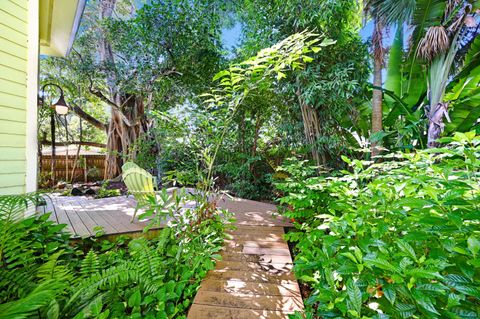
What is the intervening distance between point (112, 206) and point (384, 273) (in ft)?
15.1

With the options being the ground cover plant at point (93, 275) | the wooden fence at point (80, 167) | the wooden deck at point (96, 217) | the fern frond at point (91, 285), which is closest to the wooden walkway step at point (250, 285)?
the ground cover plant at point (93, 275)

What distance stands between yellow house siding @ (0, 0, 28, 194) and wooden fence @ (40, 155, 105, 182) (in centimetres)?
868

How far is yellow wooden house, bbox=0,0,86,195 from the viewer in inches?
80.7

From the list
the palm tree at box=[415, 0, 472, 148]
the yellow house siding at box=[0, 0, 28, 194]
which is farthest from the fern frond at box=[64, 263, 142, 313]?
the palm tree at box=[415, 0, 472, 148]

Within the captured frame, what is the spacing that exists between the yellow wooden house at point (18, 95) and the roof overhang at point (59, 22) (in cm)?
98

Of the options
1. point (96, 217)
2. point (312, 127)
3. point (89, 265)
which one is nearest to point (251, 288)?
point (89, 265)

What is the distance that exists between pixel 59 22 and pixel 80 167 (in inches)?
320

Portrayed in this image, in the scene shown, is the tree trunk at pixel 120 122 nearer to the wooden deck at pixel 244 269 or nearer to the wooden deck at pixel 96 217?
the wooden deck at pixel 96 217

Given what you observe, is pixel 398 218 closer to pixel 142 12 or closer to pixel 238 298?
pixel 238 298

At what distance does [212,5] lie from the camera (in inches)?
208

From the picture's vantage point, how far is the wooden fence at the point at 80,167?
382 inches

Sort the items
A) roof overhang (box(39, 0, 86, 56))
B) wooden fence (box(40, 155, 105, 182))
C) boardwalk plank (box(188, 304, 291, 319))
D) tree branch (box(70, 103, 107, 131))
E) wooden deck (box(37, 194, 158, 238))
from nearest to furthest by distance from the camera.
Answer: boardwalk plank (box(188, 304, 291, 319))
wooden deck (box(37, 194, 158, 238))
roof overhang (box(39, 0, 86, 56))
tree branch (box(70, 103, 107, 131))
wooden fence (box(40, 155, 105, 182))

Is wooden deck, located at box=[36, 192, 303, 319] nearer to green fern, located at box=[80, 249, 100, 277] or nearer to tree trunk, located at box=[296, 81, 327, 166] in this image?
green fern, located at box=[80, 249, 100, 277]

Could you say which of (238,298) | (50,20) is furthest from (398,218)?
(50,20)
